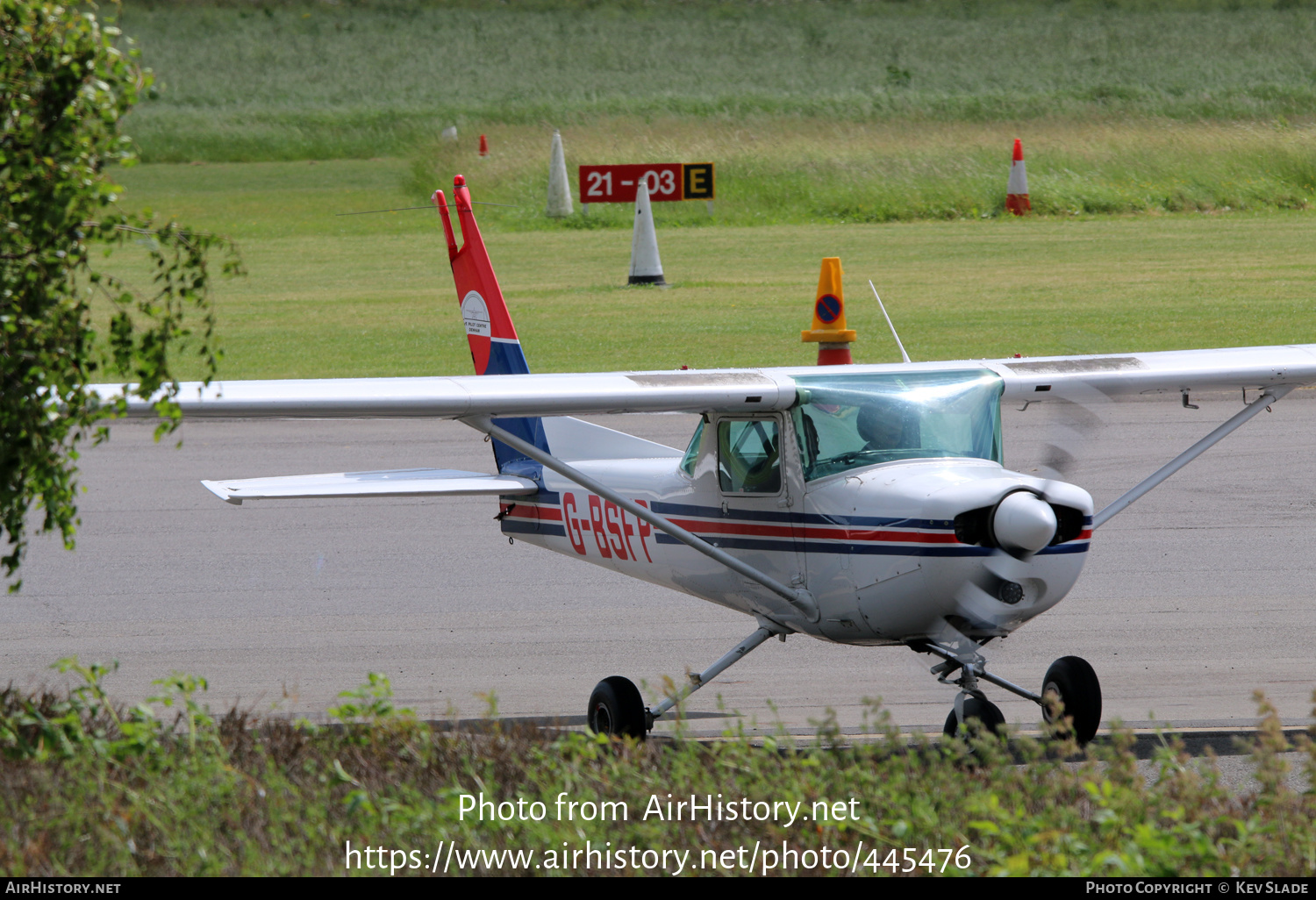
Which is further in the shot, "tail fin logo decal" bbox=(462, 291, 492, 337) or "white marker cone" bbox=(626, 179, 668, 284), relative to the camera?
"white marker cone" bbox=(626, 179, 668, 284)

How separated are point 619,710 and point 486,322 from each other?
→ 302cm

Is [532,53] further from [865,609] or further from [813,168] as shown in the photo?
[865,609]

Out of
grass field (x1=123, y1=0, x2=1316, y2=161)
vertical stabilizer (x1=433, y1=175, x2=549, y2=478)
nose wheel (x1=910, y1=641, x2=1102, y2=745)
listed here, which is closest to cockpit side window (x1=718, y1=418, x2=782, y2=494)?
nose wheel (x1=910, y1=641, x2=1102, y2=745)

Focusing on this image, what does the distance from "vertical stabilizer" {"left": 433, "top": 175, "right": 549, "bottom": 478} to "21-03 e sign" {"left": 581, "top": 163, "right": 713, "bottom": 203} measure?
705 inches

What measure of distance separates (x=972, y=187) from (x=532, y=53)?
55265mm

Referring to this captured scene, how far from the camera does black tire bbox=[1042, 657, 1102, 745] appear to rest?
6613 millimetres

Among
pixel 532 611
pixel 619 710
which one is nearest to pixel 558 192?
pixel 532 611

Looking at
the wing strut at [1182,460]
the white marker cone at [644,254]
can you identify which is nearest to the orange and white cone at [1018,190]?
the white marker cone at [644,254]

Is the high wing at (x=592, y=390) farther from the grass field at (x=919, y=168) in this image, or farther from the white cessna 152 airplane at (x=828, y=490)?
the grass field at (x=919, y=168)

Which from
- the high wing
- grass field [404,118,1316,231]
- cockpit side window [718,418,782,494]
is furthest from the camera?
grass field [404,118,1316,231]

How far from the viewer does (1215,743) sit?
22.1 feet

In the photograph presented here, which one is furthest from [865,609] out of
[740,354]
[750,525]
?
[740,354]

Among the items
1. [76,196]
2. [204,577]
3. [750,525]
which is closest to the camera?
[76,196]

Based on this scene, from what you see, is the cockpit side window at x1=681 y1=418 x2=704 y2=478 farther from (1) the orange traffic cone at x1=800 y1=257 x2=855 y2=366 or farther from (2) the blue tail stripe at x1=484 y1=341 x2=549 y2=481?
(1) the orange traffic cone at x1=800 y1=257 x2=855 y2=366
